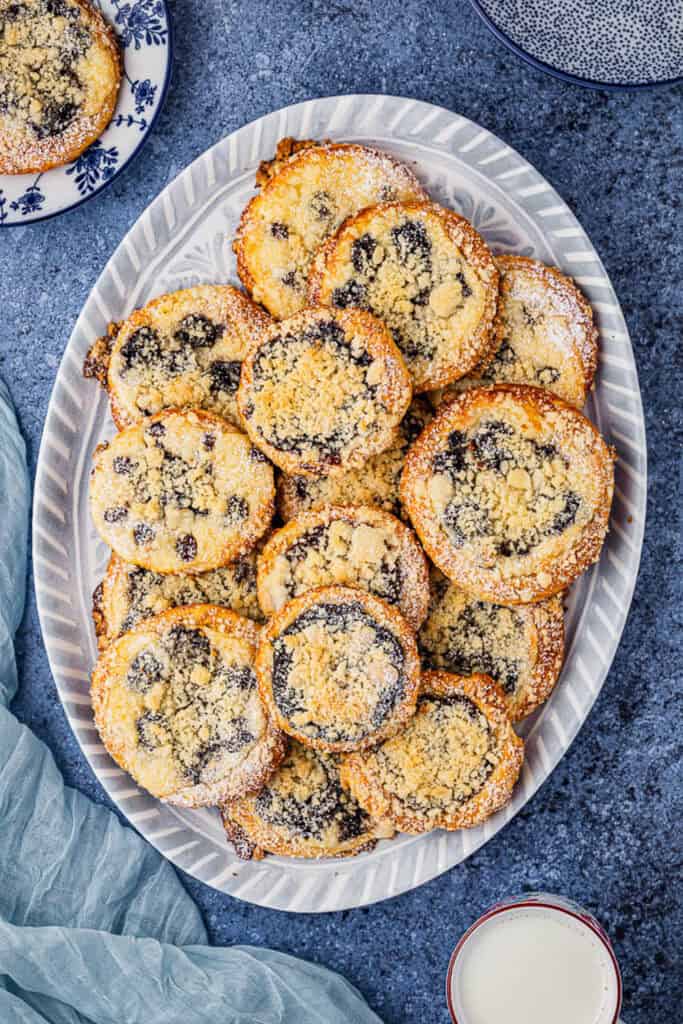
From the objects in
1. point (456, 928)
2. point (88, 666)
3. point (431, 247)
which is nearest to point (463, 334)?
point (431, 247)

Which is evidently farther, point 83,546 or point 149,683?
point 83,546

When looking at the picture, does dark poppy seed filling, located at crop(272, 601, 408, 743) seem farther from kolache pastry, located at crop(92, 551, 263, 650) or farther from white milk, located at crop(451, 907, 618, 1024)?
white milk, located at crop(451, 907, 618, 1024)

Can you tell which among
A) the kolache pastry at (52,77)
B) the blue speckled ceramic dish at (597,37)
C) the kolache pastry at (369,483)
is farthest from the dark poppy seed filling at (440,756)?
the kolache pastry at (52,77)

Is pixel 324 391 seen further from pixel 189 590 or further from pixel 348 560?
pixel 189 590

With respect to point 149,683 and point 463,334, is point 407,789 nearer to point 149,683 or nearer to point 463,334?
point 149,683

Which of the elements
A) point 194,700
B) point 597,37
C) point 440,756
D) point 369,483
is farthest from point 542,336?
point 194,700

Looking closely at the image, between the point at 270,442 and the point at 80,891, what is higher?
the point at 270,442
